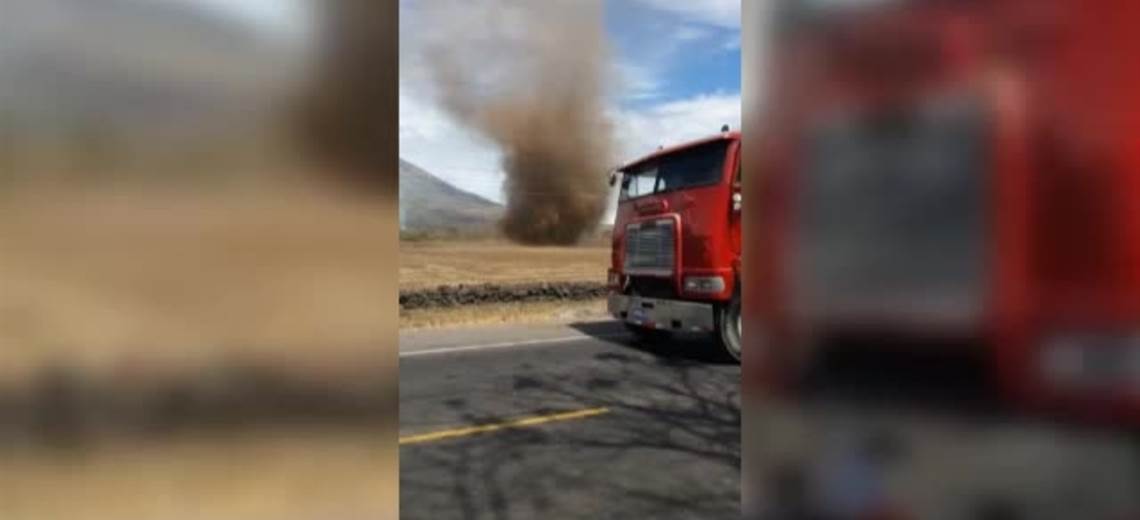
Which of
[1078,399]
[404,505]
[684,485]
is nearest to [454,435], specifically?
[404,505]

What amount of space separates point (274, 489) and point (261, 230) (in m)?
0.30

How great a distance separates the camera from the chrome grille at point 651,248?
7.29 m

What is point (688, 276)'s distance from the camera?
704 centimetres

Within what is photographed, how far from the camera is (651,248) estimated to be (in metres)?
7.59

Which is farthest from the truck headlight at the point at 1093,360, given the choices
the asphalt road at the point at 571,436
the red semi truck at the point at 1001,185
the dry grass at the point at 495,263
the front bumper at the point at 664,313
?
the dry grass at the point at 495,263

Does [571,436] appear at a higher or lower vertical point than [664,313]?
lower

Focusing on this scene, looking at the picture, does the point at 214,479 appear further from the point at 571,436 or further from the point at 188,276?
the point at 571,436

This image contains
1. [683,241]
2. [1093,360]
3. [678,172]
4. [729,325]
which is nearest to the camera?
[1093,360]

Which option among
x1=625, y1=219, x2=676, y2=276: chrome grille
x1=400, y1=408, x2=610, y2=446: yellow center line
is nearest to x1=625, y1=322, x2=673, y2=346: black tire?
x1=625, y1=219, x2=676, y2=276: chrome grille

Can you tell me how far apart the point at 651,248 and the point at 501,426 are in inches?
135

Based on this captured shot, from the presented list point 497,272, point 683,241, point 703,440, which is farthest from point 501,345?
point 497,272

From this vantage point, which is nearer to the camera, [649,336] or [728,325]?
[728,325]

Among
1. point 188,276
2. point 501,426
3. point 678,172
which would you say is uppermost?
point 678,172

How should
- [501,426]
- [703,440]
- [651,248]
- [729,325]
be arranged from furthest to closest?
1. [651,248]
2. [729,325]
3. [501,426]
4. [703,440]
